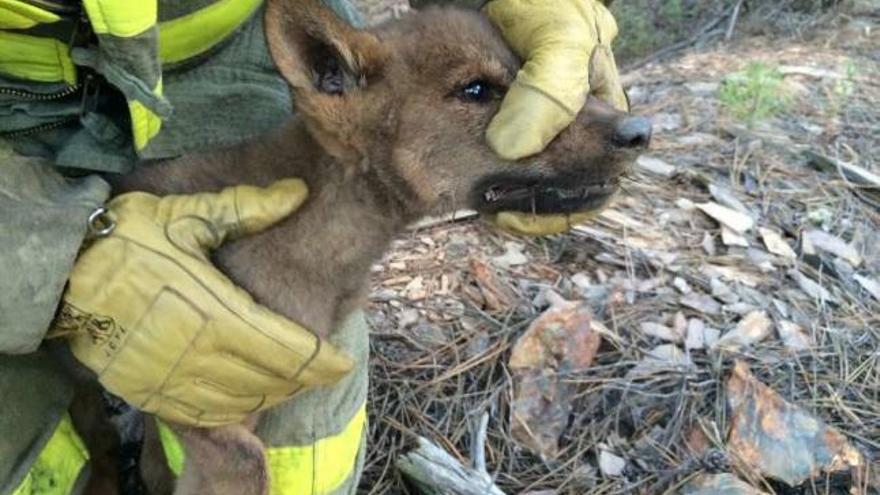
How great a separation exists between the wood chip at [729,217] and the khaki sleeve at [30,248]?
2458mm

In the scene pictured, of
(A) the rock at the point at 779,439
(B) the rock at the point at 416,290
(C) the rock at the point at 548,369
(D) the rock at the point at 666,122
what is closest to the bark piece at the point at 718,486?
(A) the rock at the point at 779,439

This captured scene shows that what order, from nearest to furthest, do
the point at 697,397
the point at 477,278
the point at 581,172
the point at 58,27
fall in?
1. the point at 58,27
2. the point at 581,172
3. the point at 697,397
4. the point at 477,278

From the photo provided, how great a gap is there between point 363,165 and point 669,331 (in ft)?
4.63

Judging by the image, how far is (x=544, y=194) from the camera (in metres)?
2.56

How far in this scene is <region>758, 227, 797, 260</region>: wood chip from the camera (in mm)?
3959

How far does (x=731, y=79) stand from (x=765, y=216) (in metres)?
1.39

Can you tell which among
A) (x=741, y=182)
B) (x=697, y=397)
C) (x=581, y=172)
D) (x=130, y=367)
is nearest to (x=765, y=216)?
(x=741, y=182)

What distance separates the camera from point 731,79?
211 inches

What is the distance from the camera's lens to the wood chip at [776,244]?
3.96 m

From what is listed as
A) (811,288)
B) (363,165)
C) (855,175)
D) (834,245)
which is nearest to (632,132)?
(363,165)

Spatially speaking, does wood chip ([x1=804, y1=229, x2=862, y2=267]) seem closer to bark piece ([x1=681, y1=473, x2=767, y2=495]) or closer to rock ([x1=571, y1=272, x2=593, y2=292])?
rock ([x1=571, y1=272, x2=593, y2=292])

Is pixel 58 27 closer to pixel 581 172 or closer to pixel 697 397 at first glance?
pixel 581 172

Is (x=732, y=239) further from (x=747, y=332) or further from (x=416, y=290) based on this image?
(x=416, y=290)

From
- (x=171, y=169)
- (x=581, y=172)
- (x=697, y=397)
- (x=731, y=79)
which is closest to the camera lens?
(x=581, y=172)
